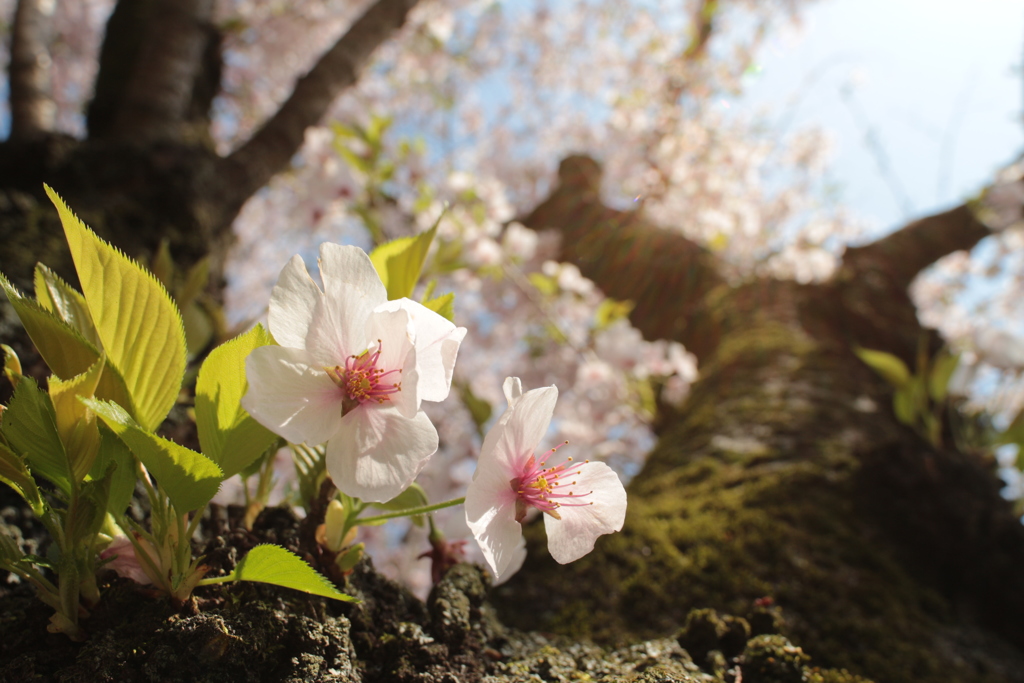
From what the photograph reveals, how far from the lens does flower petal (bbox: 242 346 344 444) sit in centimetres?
46

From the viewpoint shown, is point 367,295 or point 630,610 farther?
point 630,610

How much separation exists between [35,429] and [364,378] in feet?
0.86

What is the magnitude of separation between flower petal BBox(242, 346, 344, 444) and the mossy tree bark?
0.57 metres

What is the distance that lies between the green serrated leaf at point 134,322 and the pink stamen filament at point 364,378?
147 mm

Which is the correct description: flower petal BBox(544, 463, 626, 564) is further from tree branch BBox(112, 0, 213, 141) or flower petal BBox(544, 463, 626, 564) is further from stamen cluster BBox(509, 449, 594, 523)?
tree branch BBox(112, 0, 213, 141)

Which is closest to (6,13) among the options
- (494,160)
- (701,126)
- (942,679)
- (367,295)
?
(494,160)

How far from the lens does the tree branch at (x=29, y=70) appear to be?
213cm

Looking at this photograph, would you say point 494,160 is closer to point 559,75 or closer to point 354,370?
point 559,75

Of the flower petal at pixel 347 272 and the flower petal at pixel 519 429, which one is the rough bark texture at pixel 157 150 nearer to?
the flower petal at pixel 347 272

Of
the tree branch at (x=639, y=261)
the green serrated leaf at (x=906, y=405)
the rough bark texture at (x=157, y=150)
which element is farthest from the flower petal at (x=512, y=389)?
the tree branch at (x=639, y=261)

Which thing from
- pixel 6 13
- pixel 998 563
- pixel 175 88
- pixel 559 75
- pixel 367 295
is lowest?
pixel 367 295

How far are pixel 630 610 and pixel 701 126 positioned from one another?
17.5 feet

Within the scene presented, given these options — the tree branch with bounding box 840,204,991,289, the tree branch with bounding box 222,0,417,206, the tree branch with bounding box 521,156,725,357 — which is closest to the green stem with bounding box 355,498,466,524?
the tree branch with bounding box 222,0,417,206

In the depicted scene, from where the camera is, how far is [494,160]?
700cm
